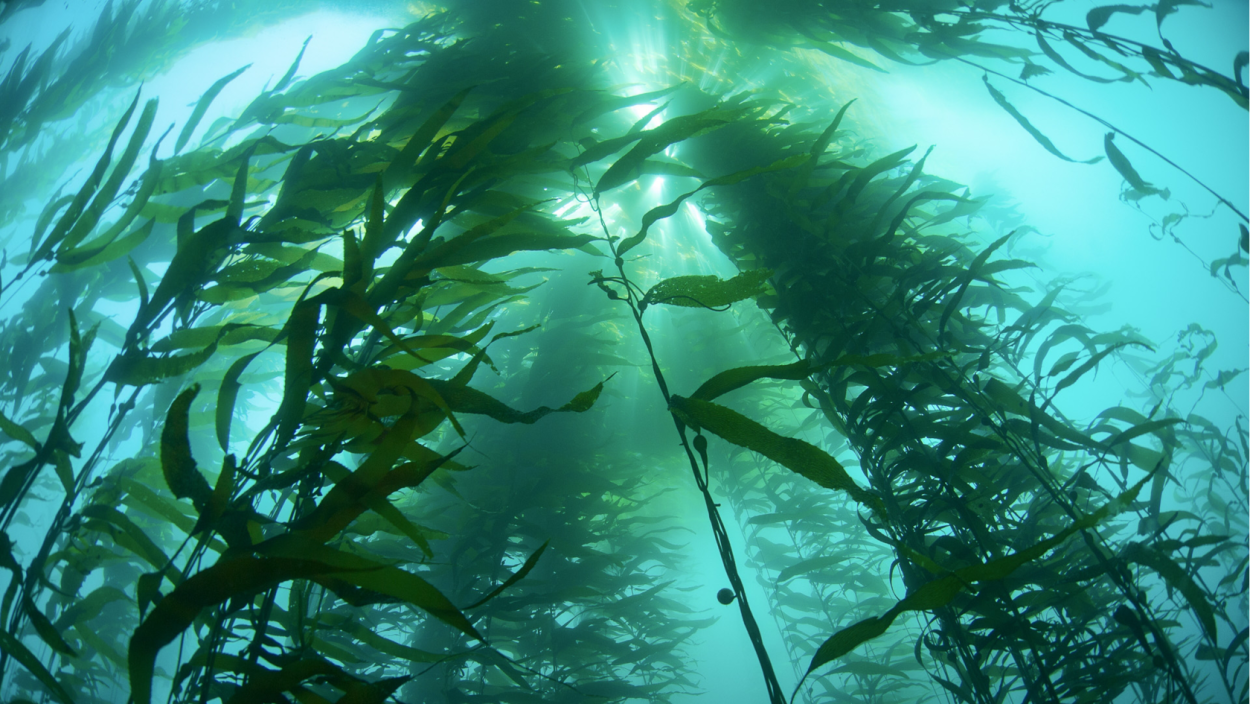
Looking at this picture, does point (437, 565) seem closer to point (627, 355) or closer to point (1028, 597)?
point (627, 355)

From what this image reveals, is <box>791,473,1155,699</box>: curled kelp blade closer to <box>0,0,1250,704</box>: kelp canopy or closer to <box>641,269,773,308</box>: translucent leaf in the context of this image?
<box>0,0,1250,704</box>: kelp canopy

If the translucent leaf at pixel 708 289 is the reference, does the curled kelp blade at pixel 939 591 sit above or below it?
below

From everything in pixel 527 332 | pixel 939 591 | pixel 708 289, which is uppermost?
pixel 527 332

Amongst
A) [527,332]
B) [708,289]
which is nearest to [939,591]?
[708,289]

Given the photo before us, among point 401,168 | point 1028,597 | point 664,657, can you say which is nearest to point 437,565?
point 664,657

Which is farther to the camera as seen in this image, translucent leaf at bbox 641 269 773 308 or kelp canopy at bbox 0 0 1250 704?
translucent leaf at bbox 641 269 773 308

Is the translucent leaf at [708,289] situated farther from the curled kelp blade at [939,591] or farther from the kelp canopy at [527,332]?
the curled kelp blade at [939,591]

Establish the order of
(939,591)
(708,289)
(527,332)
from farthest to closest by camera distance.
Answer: (527,332), (708,289), (939,591)

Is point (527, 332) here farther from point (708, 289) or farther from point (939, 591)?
point (939, 591)

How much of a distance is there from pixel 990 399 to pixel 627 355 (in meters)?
2.68

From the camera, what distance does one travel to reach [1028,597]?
84 cm

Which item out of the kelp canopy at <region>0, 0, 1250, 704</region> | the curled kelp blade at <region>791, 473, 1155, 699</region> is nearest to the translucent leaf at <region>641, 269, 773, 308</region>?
the kelp canopy at <region>0, 0, 1250, 704</region>

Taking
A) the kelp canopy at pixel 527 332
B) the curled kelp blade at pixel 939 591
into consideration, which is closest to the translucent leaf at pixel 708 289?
the kelp canopy at pixel 527 332

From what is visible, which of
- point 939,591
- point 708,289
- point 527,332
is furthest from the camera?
point 527,332
